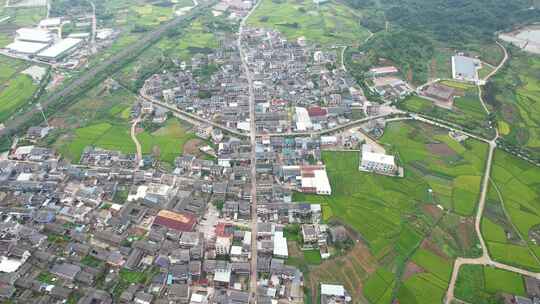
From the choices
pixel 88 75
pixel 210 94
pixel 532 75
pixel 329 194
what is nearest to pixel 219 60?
pixel 210 94

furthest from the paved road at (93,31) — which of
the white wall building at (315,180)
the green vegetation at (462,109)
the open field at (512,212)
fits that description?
the open field at (512,212)

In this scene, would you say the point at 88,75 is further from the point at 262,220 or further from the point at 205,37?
the point at 262,220

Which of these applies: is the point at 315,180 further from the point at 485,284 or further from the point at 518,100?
the point at 518,100

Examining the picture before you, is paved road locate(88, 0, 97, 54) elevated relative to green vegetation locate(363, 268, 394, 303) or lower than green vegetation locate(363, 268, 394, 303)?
elevated

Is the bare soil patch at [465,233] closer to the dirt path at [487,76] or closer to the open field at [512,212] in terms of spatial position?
the open field at [512,212]

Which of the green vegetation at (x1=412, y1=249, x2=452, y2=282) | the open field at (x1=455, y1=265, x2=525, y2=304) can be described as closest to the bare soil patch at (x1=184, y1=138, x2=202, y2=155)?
the green vegetation at (x1=412, y1=249, x2=452, y2=282)

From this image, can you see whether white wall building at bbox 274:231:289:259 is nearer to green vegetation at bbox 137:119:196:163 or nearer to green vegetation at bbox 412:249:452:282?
green vegetation at bbox 412:249:452:282

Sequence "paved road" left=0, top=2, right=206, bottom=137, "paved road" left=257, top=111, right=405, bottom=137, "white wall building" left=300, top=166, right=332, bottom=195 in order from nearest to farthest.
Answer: "white wall building" left=300, top=166, right=332, bottom=195, "paved road" left=257, top=111, right=405, bottom=137, "paved road" left=0, top=2, right=206, bottom=137
